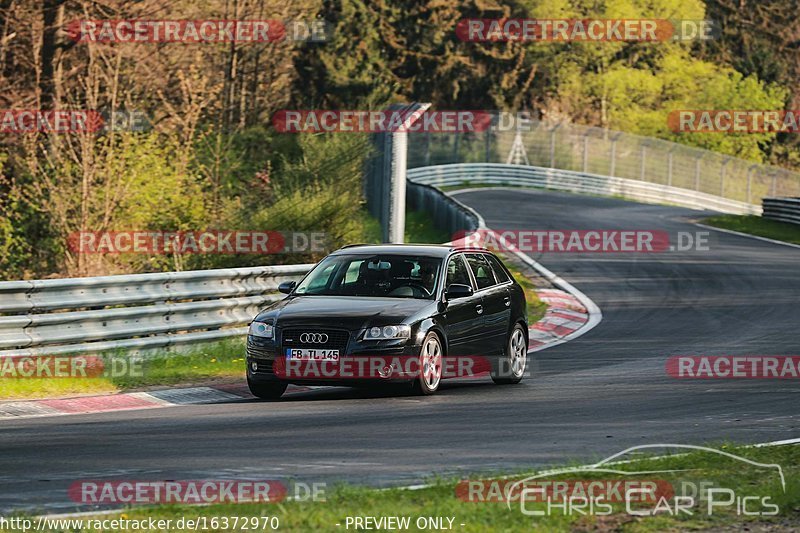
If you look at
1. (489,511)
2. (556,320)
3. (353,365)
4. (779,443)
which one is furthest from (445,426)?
(556,320)

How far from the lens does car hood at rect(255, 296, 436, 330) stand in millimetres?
12844

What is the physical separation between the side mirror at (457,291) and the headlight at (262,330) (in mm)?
1975

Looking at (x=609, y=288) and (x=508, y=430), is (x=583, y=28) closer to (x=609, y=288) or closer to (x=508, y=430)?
(x=609, y=288)

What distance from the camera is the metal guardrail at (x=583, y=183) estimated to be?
61875 mm

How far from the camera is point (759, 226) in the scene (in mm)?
40625

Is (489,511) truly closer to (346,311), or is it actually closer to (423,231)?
(346,311)

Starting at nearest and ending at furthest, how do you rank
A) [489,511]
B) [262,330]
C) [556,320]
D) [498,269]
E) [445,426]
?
[489,511] → [445,426] → [262,330] → [498,269] → [556,320]

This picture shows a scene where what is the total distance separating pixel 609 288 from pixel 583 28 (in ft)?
205

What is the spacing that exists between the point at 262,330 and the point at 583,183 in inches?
2018

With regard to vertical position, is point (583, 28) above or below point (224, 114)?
above

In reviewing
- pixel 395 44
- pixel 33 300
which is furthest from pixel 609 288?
pixel 395 44

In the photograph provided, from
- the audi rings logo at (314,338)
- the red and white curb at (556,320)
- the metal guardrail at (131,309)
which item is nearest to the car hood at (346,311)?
the audi rings logo at (314,338)

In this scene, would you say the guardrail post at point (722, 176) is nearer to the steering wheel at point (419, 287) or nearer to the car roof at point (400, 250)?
the car roof at point (400, 250)

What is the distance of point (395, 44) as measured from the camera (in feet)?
245
